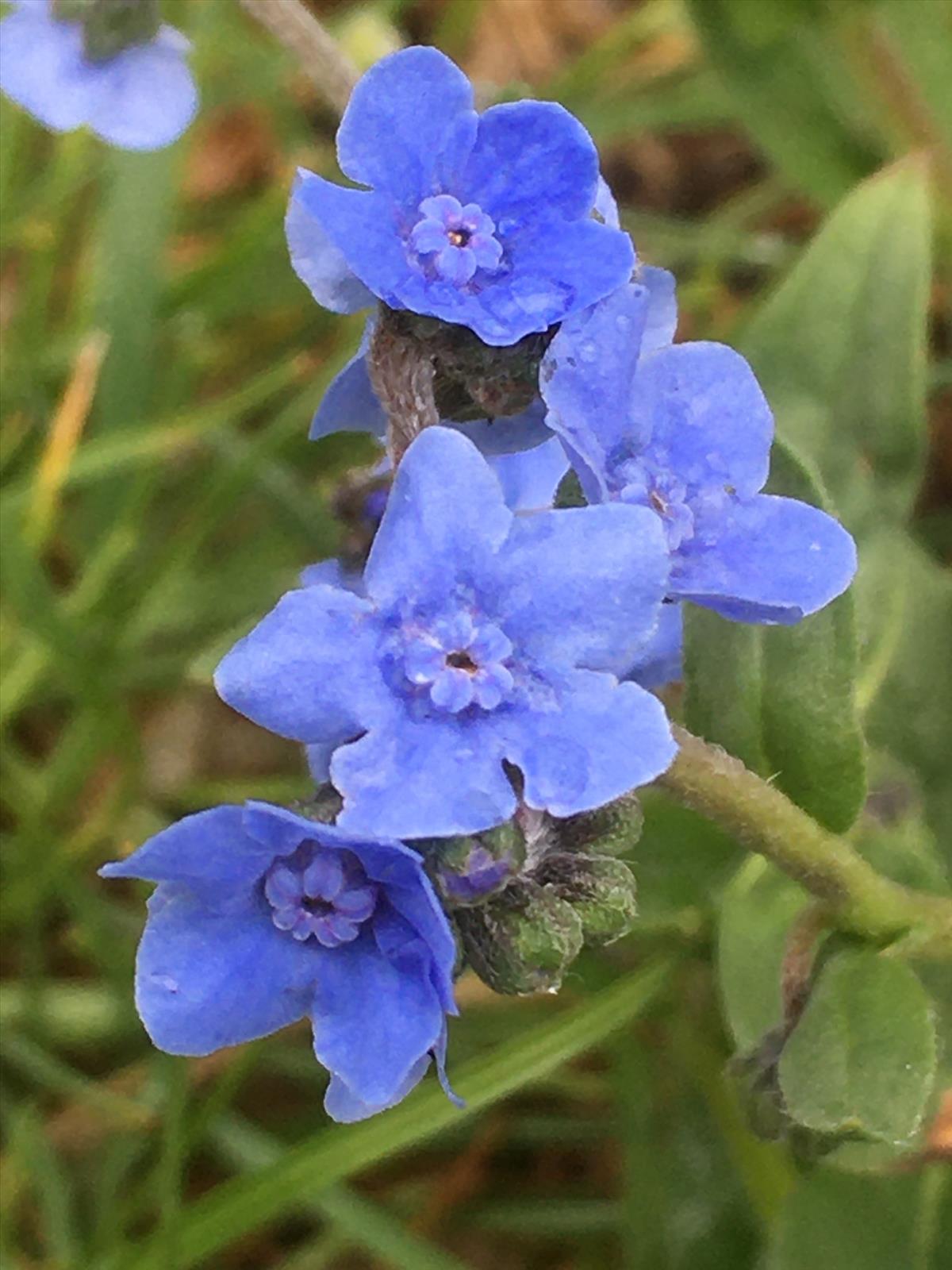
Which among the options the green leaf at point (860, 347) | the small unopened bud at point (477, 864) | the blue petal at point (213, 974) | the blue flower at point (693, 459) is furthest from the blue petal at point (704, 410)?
the green leaf at point (860, 347)

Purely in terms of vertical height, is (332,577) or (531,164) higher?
(531,164)

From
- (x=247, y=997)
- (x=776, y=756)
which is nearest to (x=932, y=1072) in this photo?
(x=776, y=756)

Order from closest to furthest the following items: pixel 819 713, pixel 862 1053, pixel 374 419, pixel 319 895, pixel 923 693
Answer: pixel 319 895
pixel 374 419
pixel 862 1053
pixel 819 713
pixel 923 693

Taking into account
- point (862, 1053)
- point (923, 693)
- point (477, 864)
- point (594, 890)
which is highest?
point (477, 864)

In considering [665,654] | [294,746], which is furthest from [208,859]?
[294,746]

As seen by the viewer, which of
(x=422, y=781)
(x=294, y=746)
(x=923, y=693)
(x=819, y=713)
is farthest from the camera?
(x=294, y=746)

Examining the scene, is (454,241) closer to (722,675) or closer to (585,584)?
(585,584)
